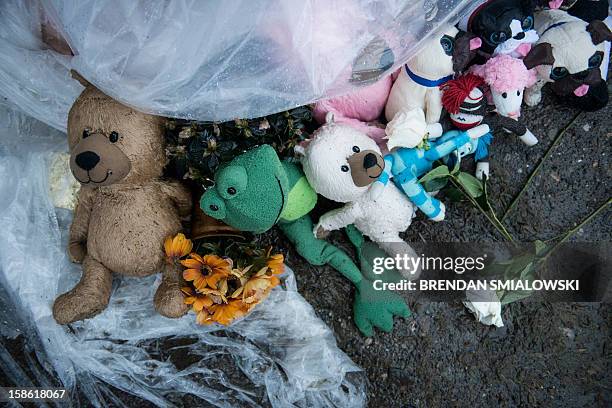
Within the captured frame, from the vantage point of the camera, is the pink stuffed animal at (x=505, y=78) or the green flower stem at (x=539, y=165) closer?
the pink stuffed animal at (x=505, y=78)

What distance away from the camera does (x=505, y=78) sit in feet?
3.16

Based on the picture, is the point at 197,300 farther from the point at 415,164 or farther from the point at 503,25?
the point at 503,25

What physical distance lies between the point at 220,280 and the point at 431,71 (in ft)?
1.62

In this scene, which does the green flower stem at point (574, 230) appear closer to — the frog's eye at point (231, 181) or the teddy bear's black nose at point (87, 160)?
the frog's eye at point (231, 181)

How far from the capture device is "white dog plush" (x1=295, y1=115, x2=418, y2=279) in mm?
925

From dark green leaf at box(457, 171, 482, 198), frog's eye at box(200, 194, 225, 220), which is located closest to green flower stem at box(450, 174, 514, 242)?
dark green leaf at box(457, 171, 482, 198)

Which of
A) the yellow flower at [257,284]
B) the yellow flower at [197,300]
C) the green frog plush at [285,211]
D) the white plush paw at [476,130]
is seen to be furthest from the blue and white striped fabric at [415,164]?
the yellow flower at [197,300]

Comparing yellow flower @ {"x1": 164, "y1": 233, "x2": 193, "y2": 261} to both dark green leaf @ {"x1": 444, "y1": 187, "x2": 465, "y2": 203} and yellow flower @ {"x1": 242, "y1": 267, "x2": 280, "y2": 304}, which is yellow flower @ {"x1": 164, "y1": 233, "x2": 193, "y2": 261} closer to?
yellow flower @ {"x1": 242, "y1": 267, "x2": 280, "y2": 304}

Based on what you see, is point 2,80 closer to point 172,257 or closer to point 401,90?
point 172,257

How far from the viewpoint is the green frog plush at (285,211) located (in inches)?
33.5

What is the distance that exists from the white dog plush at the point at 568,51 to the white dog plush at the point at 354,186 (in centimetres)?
32

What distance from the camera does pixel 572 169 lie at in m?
1.15

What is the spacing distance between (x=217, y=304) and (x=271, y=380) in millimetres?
229

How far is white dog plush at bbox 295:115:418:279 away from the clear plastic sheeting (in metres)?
0.18
